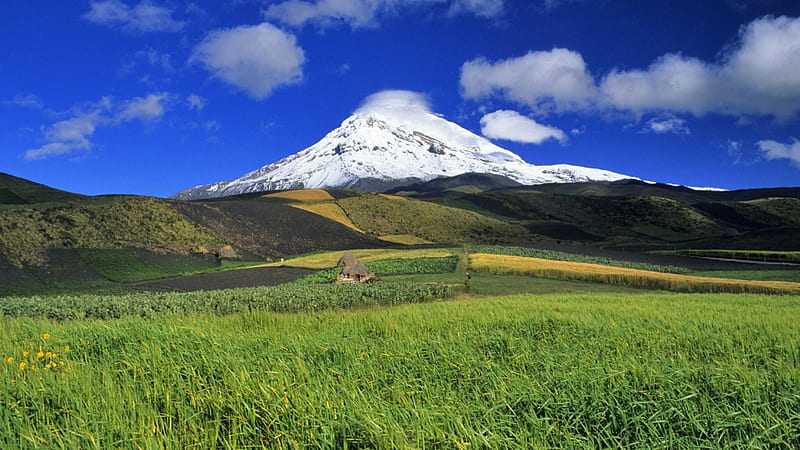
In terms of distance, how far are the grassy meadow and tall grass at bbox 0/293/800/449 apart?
0.10ft

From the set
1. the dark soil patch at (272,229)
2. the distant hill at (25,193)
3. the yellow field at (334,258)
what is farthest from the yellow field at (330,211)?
the distant hill at (25,193)

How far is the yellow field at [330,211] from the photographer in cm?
7762

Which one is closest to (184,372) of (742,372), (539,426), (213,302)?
(539,426)

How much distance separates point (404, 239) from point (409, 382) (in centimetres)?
6628

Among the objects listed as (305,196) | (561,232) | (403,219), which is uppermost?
(305,196)

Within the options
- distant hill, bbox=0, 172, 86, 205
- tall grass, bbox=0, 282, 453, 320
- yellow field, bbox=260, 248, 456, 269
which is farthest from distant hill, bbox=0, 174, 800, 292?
tall grass, bbox=0, 282, 453, 320

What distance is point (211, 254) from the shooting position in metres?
47.7

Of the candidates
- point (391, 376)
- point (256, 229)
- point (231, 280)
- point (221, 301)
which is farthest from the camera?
point (256, 229)

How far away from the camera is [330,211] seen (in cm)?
8281

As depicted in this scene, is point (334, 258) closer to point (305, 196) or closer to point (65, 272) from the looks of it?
point (65, 272)

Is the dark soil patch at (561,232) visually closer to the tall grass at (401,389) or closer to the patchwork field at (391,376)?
the patchwork field at (391,376)

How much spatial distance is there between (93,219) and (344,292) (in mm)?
38809

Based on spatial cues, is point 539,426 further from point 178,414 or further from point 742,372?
point 178,414

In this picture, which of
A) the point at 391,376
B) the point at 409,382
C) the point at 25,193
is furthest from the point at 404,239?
the point at 409,382
